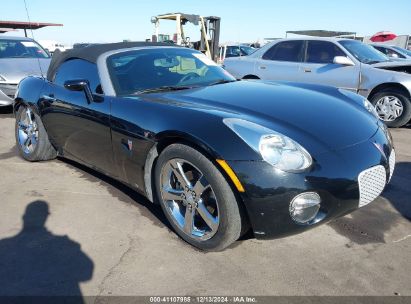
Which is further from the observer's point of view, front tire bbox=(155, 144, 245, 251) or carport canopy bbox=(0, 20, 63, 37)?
carport canopy bbox=(0, 20, 63, 37)

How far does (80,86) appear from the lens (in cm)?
317

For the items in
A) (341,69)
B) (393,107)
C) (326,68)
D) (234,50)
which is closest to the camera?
(393,107)

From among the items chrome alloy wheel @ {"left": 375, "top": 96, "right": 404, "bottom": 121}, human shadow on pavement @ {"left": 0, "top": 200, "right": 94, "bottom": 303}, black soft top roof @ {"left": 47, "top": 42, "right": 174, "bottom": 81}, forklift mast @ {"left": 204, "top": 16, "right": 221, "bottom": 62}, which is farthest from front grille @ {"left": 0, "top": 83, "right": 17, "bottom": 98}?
forklift mast @ {"left": 204, "top": 16, "right": 221, "bottom": 62}

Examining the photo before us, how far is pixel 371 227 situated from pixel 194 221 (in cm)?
135

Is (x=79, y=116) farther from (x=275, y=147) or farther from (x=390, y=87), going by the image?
(x=390, y=87)

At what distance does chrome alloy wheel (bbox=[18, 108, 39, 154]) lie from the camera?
175 inches

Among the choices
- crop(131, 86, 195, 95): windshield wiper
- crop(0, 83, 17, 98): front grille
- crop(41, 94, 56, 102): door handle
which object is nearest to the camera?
crop(131, 86, 195, 95): windshield wiper

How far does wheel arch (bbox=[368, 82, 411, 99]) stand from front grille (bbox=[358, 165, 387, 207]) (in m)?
4.30

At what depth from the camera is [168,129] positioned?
2527 mm

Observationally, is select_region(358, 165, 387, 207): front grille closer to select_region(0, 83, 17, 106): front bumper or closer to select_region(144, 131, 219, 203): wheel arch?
select_region(144, 131, 219, 203): wheel arch

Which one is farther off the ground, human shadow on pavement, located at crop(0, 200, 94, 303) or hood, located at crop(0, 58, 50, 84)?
hood, located at crop(0, 58, 50, 84)

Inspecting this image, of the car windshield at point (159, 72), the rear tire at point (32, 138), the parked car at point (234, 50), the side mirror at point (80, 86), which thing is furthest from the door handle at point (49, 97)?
the parked car at point (234, 50)

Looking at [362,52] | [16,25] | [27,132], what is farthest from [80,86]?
[16,25]

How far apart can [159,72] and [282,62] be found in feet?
14.9
